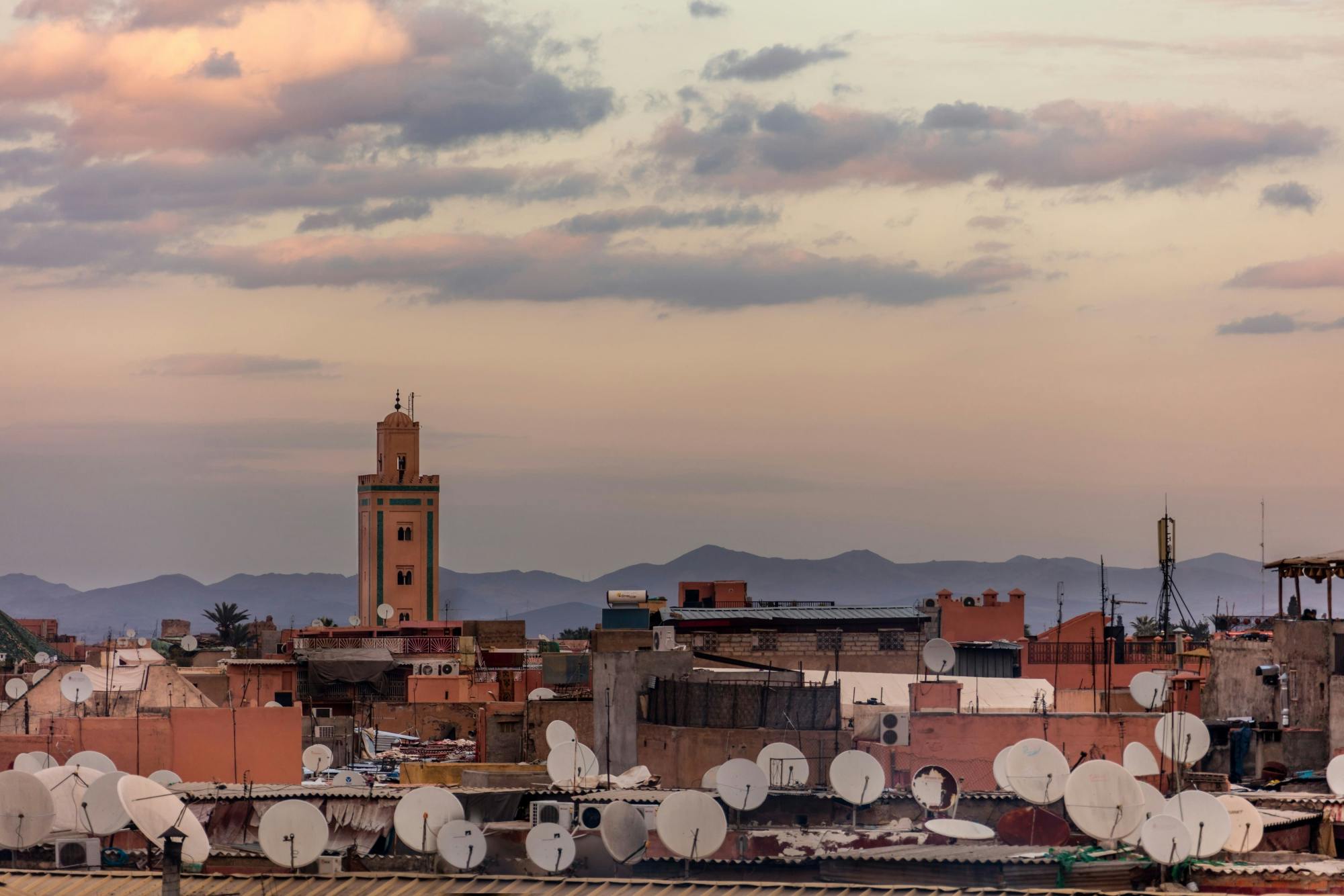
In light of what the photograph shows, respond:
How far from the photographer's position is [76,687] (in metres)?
34.0

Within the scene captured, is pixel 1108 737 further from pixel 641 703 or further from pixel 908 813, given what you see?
pixel 641 703

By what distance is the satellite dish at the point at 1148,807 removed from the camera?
20719mm

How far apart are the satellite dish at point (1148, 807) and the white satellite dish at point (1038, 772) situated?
127 cm

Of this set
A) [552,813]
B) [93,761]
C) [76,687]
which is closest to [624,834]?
[552,813]

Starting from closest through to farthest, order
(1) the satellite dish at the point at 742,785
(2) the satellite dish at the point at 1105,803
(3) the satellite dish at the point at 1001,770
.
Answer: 1. (2) the satellite dish at the point at 1105,803
2. (1) the satellite dish at the point at 742,785
3. (3) the satellite dish at the point at 1001,770

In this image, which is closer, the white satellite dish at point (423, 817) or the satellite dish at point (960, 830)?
the white satellite dish at point (423, 817)

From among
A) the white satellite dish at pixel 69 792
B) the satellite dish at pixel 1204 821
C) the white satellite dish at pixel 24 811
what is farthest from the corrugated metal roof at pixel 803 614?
the satellite dish at pixel 1204 821

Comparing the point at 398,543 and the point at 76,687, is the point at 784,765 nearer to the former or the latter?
the point at 76,687

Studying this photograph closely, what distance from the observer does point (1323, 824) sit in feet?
81.7

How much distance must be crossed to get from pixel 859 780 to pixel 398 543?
2904 inches

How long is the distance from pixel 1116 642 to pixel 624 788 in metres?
19.6

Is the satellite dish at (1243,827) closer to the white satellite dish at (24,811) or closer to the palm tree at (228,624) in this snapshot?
the white satellite dish at (24,811)

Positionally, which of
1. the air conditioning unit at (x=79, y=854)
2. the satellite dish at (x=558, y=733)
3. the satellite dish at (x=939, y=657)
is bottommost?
the air conditioning unit at (x=79, y=854)

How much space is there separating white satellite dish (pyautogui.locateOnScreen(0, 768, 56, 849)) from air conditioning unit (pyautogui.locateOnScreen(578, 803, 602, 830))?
593cm
